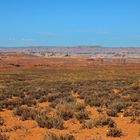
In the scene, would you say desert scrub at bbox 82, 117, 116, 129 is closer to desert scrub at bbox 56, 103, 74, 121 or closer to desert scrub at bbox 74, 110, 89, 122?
desert scrub at bbox 74, 110, 89, 122

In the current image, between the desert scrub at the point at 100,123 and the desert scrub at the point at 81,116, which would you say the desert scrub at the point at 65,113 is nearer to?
the desert scrub at the point at 81,116

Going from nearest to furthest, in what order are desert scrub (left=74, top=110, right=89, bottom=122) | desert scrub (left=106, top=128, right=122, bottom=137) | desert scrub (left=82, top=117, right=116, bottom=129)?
desert scrub (left=106, top=128, right=122, bottom=137)
desert scrub (left=82, top=117, right=116, bottom=129)
desert scrub (left=74, top=110, right=89, bottom=122)

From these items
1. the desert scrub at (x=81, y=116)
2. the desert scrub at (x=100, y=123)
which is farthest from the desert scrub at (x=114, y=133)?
the desert scrub at (x=81, y=116)

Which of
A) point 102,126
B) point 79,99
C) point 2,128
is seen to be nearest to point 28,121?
point 2,128

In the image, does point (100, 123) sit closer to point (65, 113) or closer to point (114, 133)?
point (114, 133)

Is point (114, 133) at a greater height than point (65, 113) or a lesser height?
greater

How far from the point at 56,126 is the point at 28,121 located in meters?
2.05

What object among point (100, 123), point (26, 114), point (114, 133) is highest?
point (114, 133)

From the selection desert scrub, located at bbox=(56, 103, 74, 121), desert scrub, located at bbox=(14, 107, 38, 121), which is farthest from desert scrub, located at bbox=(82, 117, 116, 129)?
desert scrub, located at bbox=(14, 107, 38, 121)

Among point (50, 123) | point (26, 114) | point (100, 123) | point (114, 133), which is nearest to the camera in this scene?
point (114, 133)

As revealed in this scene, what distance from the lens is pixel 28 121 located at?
1570cm

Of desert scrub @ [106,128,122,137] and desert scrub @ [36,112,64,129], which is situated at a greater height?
desert scrub @ [106,128,122,137]

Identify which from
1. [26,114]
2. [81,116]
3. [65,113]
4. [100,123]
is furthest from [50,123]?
[26,114]

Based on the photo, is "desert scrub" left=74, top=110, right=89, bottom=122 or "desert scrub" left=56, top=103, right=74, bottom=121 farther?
"desert scrub" left=56, top=103, right=74, bottom=121
